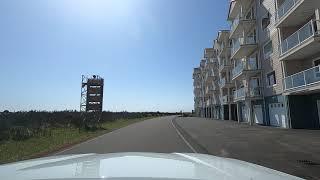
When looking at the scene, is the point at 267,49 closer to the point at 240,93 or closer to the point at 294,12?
the point at 240,93

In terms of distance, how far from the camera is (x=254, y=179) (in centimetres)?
274

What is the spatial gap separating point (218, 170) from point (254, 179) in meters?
0.52

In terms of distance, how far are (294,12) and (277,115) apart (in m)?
10.5

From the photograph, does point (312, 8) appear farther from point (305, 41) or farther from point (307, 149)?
point (307, 149)

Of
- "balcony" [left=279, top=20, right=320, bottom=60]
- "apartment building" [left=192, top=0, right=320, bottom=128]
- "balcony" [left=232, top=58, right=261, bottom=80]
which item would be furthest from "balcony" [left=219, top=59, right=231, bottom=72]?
"balcony" [left=279, top=20, right=320, bottom=60]

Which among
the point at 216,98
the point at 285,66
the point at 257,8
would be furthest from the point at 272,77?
the point at 216,98

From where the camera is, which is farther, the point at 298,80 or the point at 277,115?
the point at 277,115

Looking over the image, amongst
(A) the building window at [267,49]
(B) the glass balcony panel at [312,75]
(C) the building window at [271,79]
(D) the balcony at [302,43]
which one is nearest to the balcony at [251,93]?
(C) the building window at [271,79]

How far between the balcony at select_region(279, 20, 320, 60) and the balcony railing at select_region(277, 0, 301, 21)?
1.90 meters

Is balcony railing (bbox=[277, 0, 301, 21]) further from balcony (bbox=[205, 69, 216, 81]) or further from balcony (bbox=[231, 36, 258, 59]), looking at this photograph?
balcony (bbox=[205, 69, 216, 81])

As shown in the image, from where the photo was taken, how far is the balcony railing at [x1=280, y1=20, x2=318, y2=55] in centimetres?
2290

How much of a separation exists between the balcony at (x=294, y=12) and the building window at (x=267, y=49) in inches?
187

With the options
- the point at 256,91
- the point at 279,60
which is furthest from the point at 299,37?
the point at 256,91

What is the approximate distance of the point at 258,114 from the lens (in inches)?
1549
